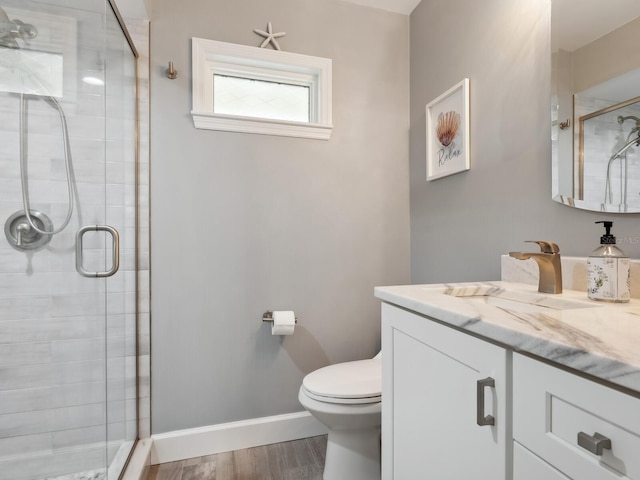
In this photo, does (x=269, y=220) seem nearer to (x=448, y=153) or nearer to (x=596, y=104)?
(x=448, y=153)

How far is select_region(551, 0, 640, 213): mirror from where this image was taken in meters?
0.96

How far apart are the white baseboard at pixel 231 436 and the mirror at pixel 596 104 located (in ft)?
5.23

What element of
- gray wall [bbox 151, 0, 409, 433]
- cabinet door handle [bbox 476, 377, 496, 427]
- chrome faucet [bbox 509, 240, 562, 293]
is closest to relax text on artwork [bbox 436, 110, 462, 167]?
gray wall [bbox 151, 0, 409, 433]

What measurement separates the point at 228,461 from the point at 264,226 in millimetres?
1154

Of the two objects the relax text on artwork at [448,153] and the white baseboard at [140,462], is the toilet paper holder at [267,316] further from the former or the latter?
the relax text on artwork at [448,153]

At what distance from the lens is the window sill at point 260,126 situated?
172 centimetres

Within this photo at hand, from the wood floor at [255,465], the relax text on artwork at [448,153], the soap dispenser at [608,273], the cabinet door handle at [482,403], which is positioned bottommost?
the wood floor at [255,465]

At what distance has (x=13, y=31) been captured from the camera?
0.95 metres

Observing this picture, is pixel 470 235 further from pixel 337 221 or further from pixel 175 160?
pixel 175 160

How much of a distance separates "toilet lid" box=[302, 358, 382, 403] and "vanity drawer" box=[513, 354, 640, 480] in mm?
828

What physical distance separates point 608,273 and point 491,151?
0.72 meters

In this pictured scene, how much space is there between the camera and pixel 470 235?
158cm

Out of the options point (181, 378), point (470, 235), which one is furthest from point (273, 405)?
point (470, 235)

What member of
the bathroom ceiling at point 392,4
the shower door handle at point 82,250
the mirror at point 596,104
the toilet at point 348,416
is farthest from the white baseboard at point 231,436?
the bathroom ceiling at point 392,4
